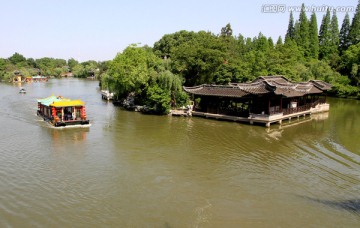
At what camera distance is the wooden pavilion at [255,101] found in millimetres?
25109

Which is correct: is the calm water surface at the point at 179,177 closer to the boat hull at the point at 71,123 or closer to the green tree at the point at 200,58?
the boat hull at the point at 71,123

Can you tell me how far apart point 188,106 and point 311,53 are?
1537 inches

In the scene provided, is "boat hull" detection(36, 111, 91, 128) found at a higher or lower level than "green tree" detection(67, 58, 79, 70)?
lower

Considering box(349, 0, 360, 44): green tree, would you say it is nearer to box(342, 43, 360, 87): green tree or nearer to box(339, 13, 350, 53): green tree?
box(339, 13, 350, 53): green tree

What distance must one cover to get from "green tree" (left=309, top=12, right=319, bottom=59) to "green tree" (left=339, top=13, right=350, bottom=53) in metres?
4.35

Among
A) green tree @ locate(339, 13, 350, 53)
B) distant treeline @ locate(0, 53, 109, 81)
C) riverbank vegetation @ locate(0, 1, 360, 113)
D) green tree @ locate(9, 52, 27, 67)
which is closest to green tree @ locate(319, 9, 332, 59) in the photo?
riverbank vegetation @ locate(0, 1, 360, 113)

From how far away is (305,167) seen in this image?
15297mm

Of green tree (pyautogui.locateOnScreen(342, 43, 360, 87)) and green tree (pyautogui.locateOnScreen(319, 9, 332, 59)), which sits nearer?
green tree (pyautogui.locateOnScreen(342, 43, 360, 87))

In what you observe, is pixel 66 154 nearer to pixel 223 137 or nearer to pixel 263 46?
pixel 223 137

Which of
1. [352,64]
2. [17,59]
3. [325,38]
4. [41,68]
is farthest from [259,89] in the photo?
[17,59]

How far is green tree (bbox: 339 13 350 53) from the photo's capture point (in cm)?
5931

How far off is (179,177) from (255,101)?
1442 centimetres

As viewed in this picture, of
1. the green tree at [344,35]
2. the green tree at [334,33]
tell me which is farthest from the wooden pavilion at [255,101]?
the green tree at [334,33]

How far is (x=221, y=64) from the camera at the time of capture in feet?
120
